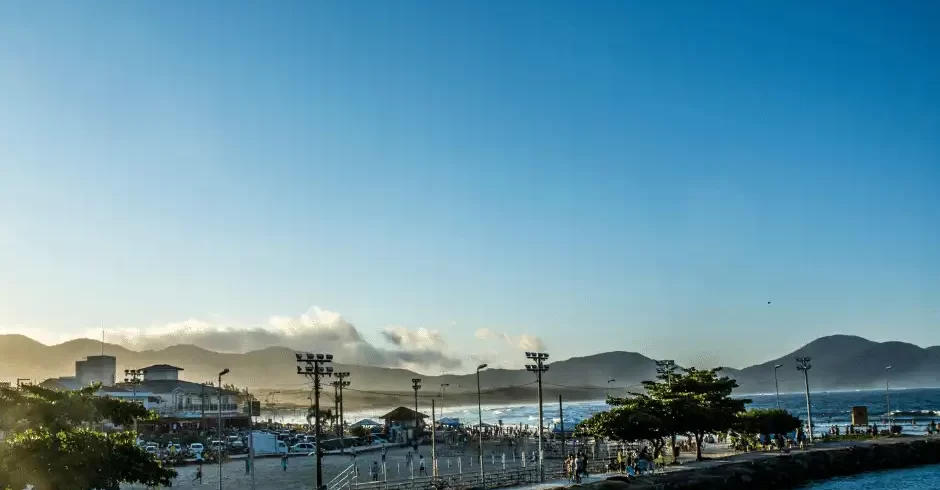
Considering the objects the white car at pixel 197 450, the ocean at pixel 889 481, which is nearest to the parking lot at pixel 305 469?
the white car at pixel 197 450

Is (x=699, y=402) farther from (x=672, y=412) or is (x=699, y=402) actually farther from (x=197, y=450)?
(x=197, y=450)

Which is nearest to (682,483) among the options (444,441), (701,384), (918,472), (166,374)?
(701,384)

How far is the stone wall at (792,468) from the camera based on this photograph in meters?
52.0

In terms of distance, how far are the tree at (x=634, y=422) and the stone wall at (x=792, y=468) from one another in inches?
186

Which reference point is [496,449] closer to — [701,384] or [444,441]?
[444,441]

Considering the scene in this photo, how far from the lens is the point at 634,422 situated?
58688 millimetres

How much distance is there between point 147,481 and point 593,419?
131ft

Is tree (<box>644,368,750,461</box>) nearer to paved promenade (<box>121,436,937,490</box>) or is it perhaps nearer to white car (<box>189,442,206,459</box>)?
paved promenade (<box>121,436,937,490</box>)

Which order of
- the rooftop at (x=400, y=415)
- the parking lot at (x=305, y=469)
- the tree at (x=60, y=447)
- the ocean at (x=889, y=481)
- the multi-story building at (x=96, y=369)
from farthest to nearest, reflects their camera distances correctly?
the multi-story building at (x=96, y=369), the rooftop at (x=400, y=415), the ocean at (x=889, y=481), the parking lot at (x=305, y=469), the tree at (x=60, y=447)

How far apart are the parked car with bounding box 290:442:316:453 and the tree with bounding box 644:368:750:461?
40.9 metres

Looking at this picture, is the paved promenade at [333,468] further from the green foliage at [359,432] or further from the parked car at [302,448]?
the green foliage at [359,432]

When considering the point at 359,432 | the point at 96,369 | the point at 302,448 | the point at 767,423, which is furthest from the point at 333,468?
the point at 96,369

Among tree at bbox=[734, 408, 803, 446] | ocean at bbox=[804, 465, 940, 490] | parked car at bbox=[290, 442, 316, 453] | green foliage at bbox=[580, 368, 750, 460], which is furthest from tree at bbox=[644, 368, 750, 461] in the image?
parked car at bbox=[290, 442, 316, 453]

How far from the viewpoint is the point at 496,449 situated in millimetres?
87188
